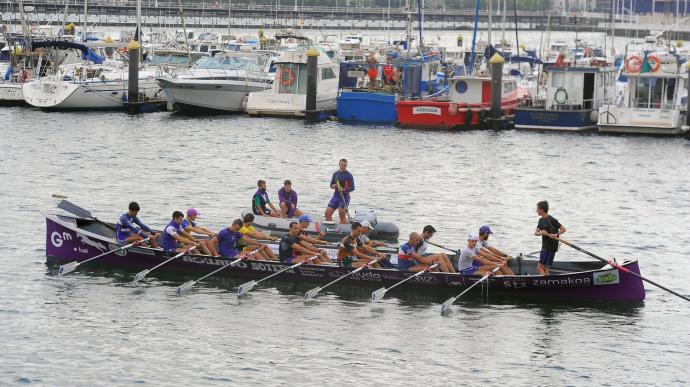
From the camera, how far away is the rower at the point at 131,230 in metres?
30.5

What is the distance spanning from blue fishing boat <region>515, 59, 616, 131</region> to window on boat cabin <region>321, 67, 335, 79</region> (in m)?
11.0

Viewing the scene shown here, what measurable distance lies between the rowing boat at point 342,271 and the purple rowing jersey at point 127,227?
26cm

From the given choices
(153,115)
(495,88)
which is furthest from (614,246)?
(153,115)

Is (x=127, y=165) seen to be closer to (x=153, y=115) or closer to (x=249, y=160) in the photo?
(x=249, y=160)

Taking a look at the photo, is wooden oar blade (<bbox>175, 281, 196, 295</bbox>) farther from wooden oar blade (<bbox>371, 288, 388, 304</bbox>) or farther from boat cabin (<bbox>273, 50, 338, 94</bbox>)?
boat cabin (<bbox>273, 50, 338, 94</bbox>)

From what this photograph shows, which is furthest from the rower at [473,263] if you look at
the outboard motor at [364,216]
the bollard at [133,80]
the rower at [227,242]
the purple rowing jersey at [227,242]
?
the bollard at [133,80]

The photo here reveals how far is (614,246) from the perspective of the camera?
36.0 metres

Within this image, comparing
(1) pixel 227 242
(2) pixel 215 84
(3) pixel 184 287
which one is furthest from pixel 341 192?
(2) pixel 215 84

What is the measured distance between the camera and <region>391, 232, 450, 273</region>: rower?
28.9 m

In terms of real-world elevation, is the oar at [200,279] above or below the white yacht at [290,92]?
below

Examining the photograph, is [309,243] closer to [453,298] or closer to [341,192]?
[453,298]

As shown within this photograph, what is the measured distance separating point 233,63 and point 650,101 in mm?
22492

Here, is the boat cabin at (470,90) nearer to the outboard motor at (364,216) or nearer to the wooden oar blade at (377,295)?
the outboard motor at (364,216)

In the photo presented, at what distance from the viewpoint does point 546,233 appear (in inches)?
1097
